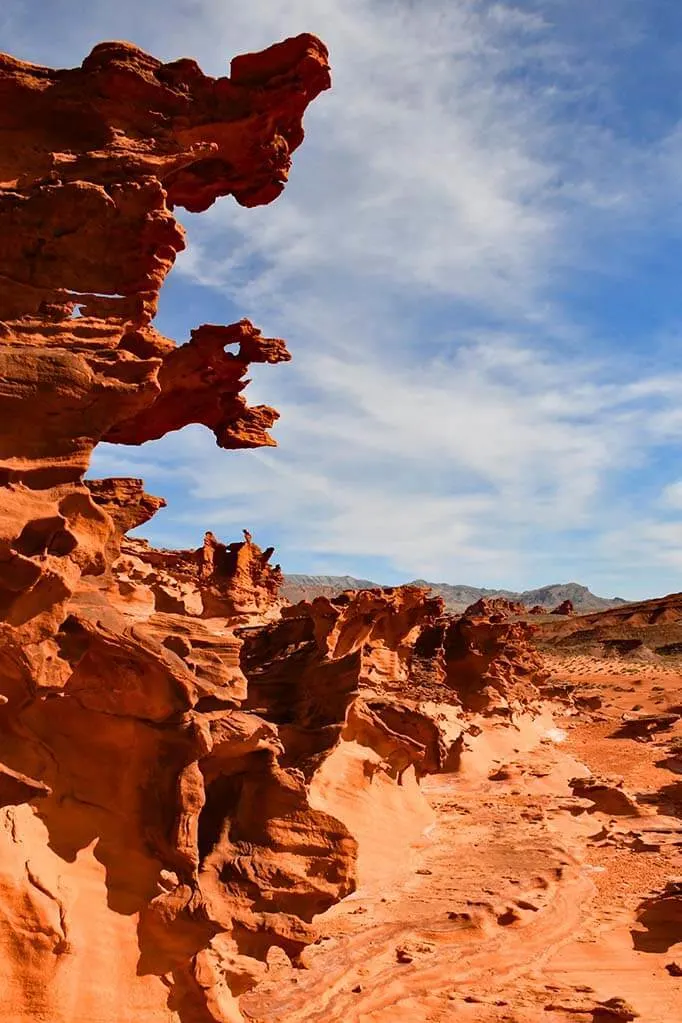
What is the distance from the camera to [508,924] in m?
10.2

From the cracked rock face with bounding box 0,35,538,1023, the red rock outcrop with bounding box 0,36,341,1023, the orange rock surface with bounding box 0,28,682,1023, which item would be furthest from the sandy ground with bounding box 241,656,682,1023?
Result: the red rock outcrop with bounding box 0,36,341,1023

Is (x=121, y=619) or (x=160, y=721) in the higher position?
(x=121, y=619)

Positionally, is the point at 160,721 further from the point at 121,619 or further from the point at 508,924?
the point at 508,924

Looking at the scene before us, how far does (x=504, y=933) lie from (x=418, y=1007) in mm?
2443

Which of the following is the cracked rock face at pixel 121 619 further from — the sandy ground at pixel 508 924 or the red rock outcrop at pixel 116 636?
the sandy ground at pixel 508 924

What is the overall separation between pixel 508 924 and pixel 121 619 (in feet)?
23.6

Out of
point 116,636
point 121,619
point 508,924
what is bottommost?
point 508,924

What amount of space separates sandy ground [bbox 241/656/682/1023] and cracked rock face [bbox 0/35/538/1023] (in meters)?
1.05

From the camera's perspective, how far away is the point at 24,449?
582 cm

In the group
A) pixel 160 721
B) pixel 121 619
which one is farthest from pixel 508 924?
pixel 121 619

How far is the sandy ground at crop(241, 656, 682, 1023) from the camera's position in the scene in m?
7.95

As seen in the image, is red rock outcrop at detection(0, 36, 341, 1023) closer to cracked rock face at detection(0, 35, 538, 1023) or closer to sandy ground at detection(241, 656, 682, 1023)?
cracked rock face at detection(0, 35, 538, 1023)

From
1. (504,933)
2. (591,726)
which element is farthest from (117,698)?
(591,726)

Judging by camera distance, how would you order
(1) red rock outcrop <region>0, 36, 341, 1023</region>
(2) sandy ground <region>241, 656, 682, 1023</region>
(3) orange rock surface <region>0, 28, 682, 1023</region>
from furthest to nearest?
(2) sandy ground <region>241, 656, 682, 1023</region>, (3) orange rock surface <region>0, 28, 682, 1023</region>, (1) red rock outcrop <region>0, 36, 341, 1023</region>
